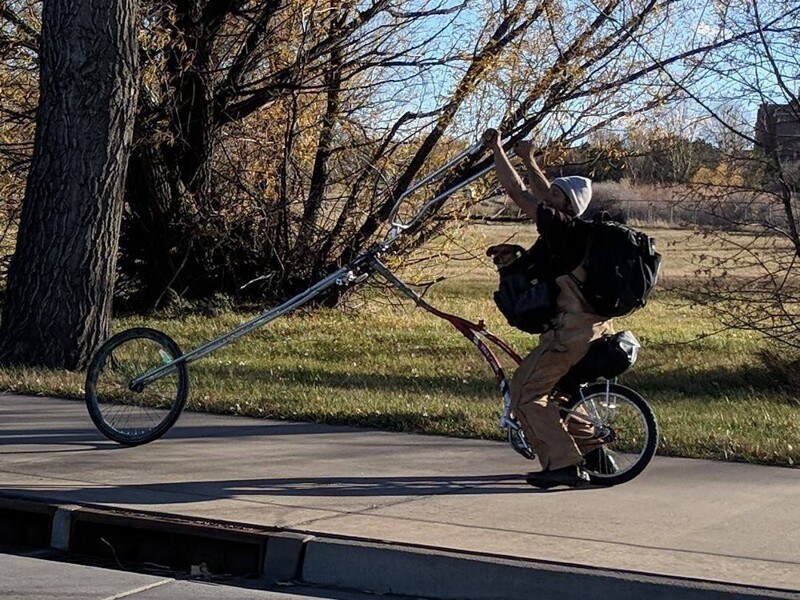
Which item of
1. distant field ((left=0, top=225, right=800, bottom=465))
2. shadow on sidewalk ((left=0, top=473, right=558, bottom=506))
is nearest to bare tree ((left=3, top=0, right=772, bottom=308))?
distant field ((left=0, top=225, right=800, bottom=465))

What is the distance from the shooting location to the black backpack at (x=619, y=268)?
22.0 feet

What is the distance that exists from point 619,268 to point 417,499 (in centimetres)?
167

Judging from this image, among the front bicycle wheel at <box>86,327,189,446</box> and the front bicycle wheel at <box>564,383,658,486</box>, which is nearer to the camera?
the front bicycle wheel at <box>564,383,658,486</box>

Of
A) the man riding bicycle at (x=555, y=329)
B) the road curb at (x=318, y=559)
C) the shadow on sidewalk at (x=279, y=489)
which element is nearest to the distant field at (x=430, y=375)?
the shadow on sidewalk at (x=279, y=489)

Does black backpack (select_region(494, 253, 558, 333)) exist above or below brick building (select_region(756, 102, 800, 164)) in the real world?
below

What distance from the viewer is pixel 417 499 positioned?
698 cm

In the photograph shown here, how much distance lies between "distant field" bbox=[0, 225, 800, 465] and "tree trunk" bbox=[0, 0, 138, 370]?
0.57m

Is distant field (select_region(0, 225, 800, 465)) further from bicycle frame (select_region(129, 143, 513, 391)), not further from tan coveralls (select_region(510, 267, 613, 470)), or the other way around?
tan coveralls (select_region(510, 267, 613, 470))

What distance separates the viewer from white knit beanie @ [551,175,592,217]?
23.0 feet

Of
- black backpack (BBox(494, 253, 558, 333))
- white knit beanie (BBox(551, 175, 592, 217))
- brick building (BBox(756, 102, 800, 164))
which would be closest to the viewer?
black backpack (BBox(494, 253, 558, 333))

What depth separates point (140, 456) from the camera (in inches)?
319

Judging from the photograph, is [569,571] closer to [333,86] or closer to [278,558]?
[278,558]

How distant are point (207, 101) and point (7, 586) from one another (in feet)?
41.0

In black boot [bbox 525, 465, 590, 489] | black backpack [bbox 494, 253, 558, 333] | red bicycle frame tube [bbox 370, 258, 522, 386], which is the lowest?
black boot [bbox 525, 465, 590, 489]
